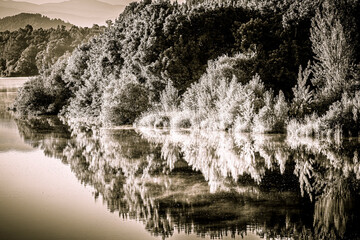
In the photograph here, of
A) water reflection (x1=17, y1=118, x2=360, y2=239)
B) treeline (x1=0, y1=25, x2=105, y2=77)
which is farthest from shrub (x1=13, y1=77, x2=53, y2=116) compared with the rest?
water reflection (x1=17, y1=118, x2=360, y2=239)

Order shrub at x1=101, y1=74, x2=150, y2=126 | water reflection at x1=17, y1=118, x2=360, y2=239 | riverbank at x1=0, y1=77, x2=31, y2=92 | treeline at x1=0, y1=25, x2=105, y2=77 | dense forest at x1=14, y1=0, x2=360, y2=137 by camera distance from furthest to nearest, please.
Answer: treeline at x1=0, y1=25, x2=105, y2=77
riverbank at x1=0, y1=77, x2=31, y2=92
shrub at x1=101, y1=74, x2=150, y2=126
dense forest at x1=14, y1=0, x2=360, y2=137
water reflection at x1=17, y1=118, x2=360, y2=239

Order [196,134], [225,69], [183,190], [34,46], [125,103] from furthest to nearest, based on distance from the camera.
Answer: [34,46], [125,103], [225,69], [196,134], [183,190]

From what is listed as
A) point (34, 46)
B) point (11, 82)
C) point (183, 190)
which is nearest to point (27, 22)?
point (34, 46)

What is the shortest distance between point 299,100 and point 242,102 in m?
2.74

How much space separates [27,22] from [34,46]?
5.10 metres

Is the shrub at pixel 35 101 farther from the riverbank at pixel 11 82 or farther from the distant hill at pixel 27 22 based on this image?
the distant hill at pixel 27 22

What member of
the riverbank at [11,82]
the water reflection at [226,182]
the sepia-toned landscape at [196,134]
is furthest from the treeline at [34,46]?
the water reflection at [226,182]

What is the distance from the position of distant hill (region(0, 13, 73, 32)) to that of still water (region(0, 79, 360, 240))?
41.4m

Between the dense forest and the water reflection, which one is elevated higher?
the dense forest

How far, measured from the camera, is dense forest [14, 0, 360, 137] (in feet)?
63.8

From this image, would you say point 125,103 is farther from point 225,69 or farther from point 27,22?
point 27,22

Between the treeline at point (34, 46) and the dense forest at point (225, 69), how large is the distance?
1639cm

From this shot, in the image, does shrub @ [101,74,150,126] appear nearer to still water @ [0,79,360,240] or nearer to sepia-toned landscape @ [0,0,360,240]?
sepia-toned landscape @ [0,0,360,240]

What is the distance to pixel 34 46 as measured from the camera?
5075 cm
